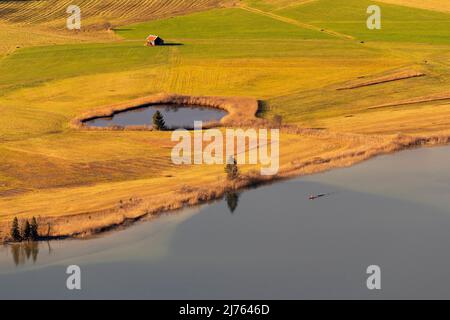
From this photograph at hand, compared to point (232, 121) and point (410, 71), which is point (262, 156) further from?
point (410, 71)

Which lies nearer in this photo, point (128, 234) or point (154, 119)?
point (128, 234)

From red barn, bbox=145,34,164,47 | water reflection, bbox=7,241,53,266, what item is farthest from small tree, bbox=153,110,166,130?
red barn, bbox=145,34,164,47

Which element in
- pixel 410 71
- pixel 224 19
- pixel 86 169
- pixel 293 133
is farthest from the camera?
pixel 224 19

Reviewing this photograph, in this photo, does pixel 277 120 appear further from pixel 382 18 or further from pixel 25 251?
pixel 382 18

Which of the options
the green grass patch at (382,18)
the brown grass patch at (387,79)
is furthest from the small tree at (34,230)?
the green grass patch at (382,18)

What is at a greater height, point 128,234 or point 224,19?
point 224,19

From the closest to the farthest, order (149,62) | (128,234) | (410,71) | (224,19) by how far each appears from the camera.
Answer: (128,234), (410,71), (149,62), (224,19)

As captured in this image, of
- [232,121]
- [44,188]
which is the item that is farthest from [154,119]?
[44,188]
